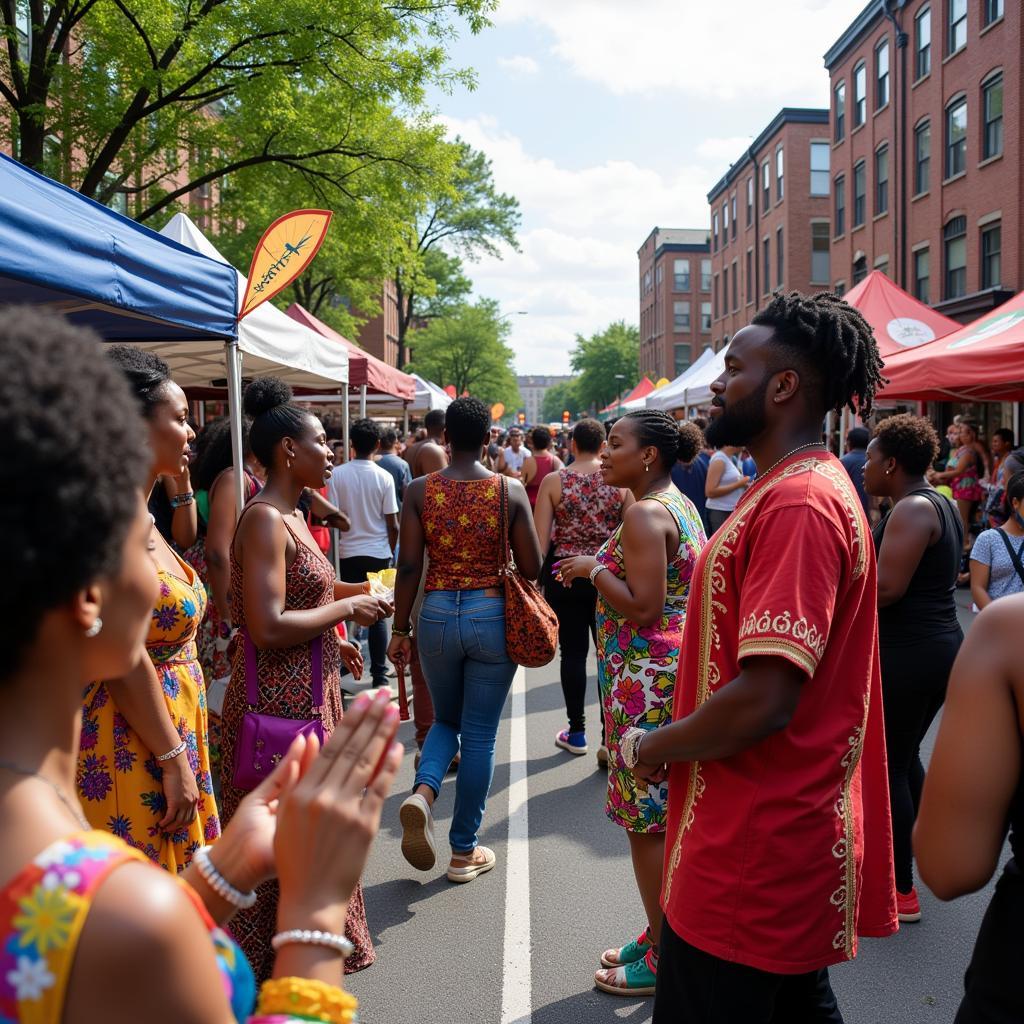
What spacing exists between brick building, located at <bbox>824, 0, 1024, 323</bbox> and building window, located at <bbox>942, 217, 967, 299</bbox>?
34mm

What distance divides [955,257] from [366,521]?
2205 centimetres

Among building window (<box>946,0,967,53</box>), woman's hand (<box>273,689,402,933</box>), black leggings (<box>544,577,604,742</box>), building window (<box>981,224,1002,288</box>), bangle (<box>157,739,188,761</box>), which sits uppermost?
building window (<box>946,0,967,53</box>)

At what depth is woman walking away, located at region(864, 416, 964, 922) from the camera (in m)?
3.95

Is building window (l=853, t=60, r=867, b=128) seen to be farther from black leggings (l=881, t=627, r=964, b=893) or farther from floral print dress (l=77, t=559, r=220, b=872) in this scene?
floral print dress (l=77, t=559, r=220, b=872)

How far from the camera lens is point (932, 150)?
25.4 metres

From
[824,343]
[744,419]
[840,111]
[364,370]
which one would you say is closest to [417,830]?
[744,419]

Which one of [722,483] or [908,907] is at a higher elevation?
[722,483]

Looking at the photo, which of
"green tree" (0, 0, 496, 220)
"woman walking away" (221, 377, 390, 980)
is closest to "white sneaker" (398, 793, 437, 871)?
"woman walking away" (221, 377, 390, 980)

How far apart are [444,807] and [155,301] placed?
313 cm

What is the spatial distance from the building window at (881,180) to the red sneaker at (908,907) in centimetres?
2822

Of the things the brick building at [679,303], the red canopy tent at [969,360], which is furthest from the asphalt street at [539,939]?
the brick building at [679,303]

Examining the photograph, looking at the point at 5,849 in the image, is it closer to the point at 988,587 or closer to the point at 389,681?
the point at 988,587

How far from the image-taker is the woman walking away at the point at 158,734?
8.41 ft

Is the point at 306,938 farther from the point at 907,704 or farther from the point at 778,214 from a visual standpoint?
the point at 778,214
